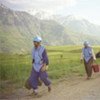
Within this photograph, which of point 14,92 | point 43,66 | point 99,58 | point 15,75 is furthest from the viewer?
point 99,58

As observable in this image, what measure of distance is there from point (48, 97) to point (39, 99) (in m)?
0.42

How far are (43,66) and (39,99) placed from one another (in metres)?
1.28

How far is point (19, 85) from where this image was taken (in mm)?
16719

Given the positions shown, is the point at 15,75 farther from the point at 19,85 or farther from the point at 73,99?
the point at 73,99

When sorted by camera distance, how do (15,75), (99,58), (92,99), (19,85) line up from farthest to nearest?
(99,58), (15,75), (19,85), (92,99)

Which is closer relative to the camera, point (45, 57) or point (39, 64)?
point (45, 57)

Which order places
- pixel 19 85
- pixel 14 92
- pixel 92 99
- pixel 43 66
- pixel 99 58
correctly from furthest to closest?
pixel 99 58 → pixel 19 85 → pixel 14 92 → pixel 43 66 → pixel 92 99

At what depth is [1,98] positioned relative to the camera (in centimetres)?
1276

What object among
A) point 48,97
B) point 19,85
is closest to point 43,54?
point 48,97

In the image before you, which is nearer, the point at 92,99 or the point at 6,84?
the point at 92,99

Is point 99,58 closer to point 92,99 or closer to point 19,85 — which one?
point 19,85

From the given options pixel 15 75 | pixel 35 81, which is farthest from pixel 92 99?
pixel 15 75

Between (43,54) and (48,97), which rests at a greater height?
(43,54)

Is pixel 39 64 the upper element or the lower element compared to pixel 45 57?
lower
